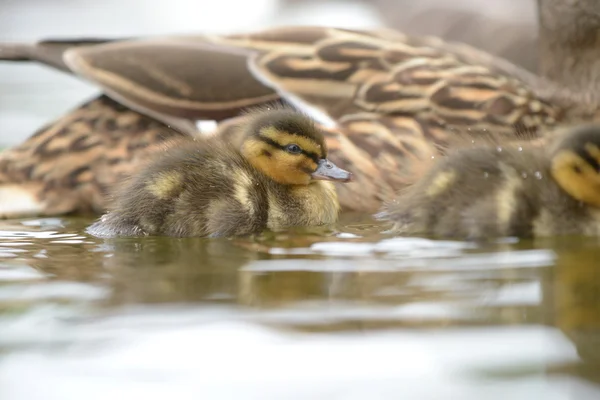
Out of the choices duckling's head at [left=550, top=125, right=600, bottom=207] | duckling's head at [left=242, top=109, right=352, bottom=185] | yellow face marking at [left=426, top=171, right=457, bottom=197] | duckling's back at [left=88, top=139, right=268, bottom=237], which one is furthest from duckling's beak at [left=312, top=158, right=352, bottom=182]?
duckling's head at [left=550, top=125, right=600, bottom=207]

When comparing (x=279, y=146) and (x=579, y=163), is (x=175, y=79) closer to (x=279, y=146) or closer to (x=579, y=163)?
(x=279, y=146)

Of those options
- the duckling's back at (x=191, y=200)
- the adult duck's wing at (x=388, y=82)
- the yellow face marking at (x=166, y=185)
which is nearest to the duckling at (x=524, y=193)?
the duckling's back at (x=191, y=200)

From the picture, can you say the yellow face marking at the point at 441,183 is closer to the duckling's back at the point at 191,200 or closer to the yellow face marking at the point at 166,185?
the duckling's back at the point at 191,200

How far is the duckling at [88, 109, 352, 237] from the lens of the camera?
77.5 inches

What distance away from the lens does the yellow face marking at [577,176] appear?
5.79 feet

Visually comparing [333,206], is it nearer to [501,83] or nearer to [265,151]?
[265,151]

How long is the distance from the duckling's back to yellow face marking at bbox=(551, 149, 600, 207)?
572mm

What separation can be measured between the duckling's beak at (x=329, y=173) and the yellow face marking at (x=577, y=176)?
0.44 m

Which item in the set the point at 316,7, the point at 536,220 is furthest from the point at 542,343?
the point at 316,7

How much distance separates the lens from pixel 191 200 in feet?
6.47

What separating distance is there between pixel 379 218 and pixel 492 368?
43.5 inches

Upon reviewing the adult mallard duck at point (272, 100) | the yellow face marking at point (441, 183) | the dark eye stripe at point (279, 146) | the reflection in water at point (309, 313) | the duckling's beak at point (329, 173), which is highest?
the adult mallard duck at point (272, 100)

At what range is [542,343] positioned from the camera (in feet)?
3.40

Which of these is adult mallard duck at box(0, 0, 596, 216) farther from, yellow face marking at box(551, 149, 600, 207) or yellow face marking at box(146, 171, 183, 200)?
yellow face marking at box(551, 149, 600, 207)
